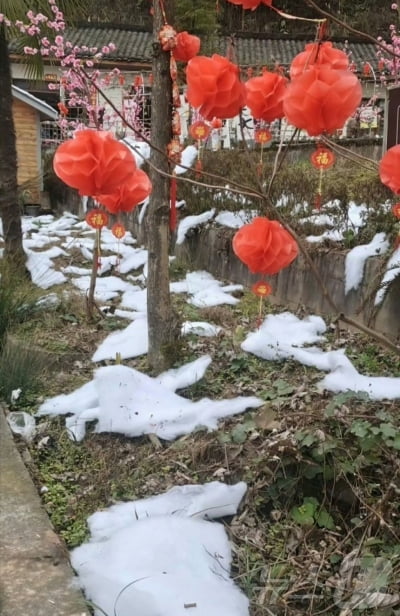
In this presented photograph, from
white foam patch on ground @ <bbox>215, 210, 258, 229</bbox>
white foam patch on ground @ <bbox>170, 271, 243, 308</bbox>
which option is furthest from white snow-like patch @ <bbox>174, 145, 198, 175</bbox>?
white foam patch on ground @ <bbox>170, 271, 243, 308</bbox>

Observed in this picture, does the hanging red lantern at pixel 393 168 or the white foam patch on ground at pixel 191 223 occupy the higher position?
the hanging red lantern at pixel 393 168

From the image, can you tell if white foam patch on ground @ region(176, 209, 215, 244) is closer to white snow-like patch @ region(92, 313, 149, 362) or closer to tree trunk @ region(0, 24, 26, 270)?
tree trunk @ region(0, 24, 26, 270)

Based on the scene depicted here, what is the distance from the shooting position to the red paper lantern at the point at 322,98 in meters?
1.66

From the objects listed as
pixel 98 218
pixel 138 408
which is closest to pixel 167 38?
pixel 98 218

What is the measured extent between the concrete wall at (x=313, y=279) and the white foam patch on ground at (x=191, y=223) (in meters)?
0.09

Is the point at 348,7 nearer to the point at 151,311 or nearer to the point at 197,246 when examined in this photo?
the point at 197,246

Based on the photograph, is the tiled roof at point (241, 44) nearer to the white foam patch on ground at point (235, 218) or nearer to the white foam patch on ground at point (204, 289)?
the white foam patch on ground at point (235, 218)

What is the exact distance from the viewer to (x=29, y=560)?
6.66ft

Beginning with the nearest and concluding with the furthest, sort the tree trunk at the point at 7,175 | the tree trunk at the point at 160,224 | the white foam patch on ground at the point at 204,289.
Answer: the tree trunk at the point at 160,224 → the white foam patch on ground at the point at 204,289 → the tree trunk at the point at 7,175

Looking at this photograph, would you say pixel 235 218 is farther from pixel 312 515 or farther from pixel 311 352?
pixel 312 515

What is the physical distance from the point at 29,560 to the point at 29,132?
1185 cm

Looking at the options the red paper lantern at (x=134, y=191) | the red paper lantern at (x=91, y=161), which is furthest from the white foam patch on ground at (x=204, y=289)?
the red paper lantern at (x=91, y=161)

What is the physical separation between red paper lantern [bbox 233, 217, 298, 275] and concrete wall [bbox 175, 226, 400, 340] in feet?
6.78

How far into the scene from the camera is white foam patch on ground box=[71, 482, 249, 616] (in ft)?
6.29
